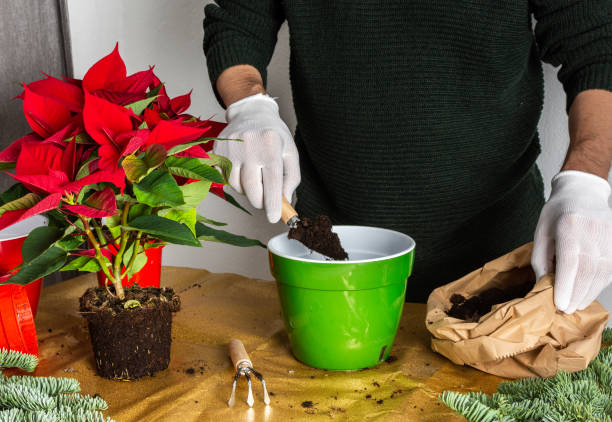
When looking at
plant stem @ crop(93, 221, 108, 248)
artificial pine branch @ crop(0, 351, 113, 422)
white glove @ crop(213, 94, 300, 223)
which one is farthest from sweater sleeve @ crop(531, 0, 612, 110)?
artificial pine branch @ crop(0, 351, 113, 422)

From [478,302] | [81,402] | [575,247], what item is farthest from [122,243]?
[575,247]

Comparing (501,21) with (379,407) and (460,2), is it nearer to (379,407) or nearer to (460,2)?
(460,2)

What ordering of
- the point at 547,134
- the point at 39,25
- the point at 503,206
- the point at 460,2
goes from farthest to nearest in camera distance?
1. the point at 39,25
2. the point at 547,134
3. the point at 503,206
4. the point at 460,2

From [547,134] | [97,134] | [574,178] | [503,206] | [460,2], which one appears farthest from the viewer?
[547,134]

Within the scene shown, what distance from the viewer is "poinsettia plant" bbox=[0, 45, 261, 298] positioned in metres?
0.73

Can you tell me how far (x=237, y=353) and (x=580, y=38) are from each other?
903 millimetres

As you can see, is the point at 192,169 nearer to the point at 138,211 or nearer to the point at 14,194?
the point at 138,211

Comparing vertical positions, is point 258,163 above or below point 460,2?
below

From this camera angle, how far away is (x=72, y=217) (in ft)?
2.71

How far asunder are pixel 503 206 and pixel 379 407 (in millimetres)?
782

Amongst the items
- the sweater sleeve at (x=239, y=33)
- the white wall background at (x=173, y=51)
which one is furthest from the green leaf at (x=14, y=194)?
the white wall background at (x=173, y=51)

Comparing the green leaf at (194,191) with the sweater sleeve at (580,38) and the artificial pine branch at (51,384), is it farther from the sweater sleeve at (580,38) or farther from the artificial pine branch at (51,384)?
the sweater sleeve at (580,38)

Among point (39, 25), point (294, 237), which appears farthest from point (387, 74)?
point (39, 25)

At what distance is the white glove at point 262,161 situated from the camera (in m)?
1.05
